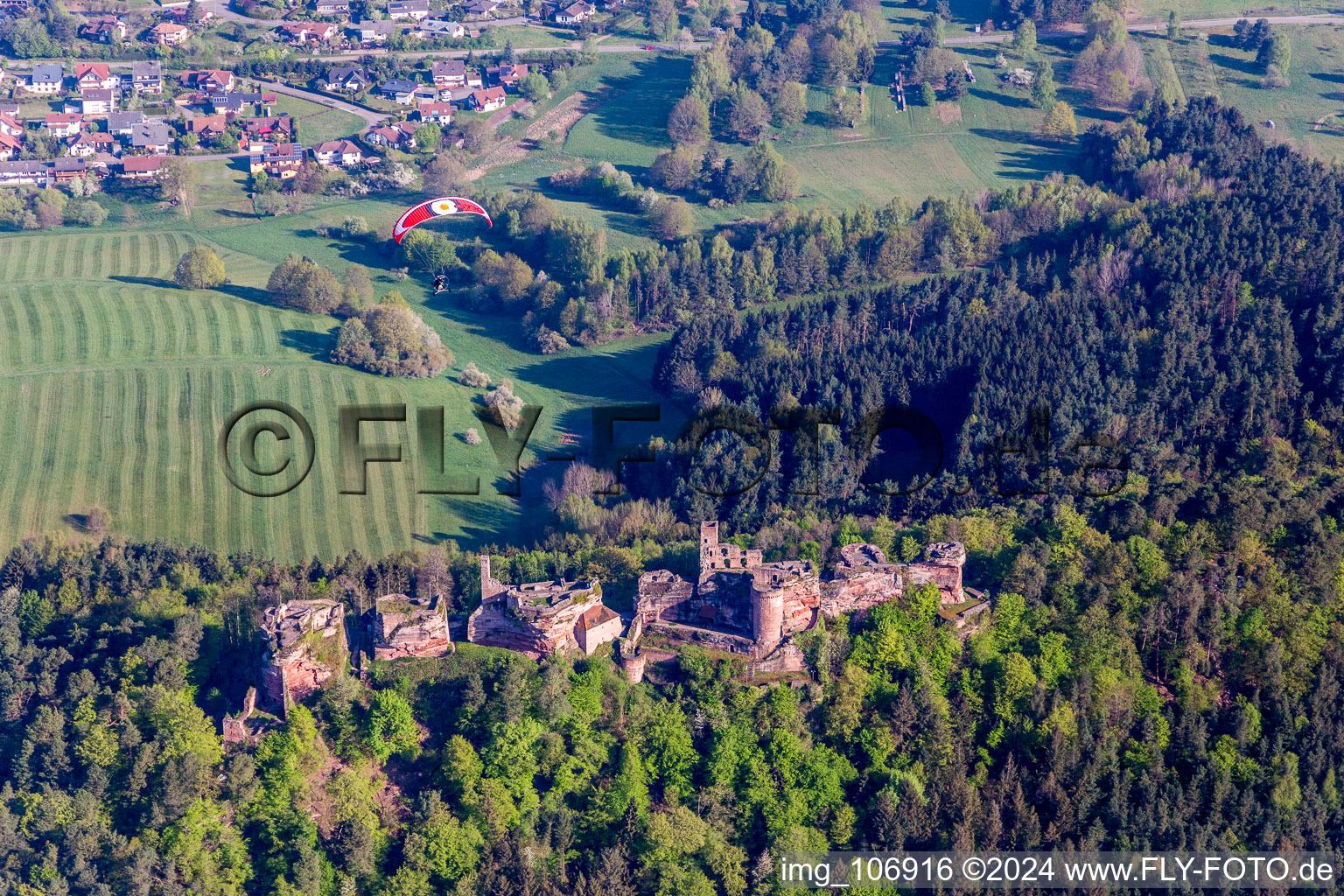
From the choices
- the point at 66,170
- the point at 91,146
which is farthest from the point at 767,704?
the point at 91,146

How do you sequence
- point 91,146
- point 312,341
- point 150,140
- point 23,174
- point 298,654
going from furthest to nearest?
point 150,140 < point 91,146 < point 23,174 < point 312,341 < point 298,654

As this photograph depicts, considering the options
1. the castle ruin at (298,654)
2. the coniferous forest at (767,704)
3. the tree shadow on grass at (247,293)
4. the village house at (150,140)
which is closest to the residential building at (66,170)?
the village house at (150,140)

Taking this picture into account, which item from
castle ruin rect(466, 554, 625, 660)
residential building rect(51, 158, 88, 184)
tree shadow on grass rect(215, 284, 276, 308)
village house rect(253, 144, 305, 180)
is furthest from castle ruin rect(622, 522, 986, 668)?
residential building rect(51, 158, 88, 184)

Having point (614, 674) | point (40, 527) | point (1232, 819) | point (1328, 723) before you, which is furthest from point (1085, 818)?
point (40, 527)

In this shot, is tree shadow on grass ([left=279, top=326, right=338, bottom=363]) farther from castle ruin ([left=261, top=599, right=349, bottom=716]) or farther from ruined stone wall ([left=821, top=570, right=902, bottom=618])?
ruined stone wall ([left=821, top=570, right=902, bottom=618])

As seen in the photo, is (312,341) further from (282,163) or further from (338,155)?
(338,155)
